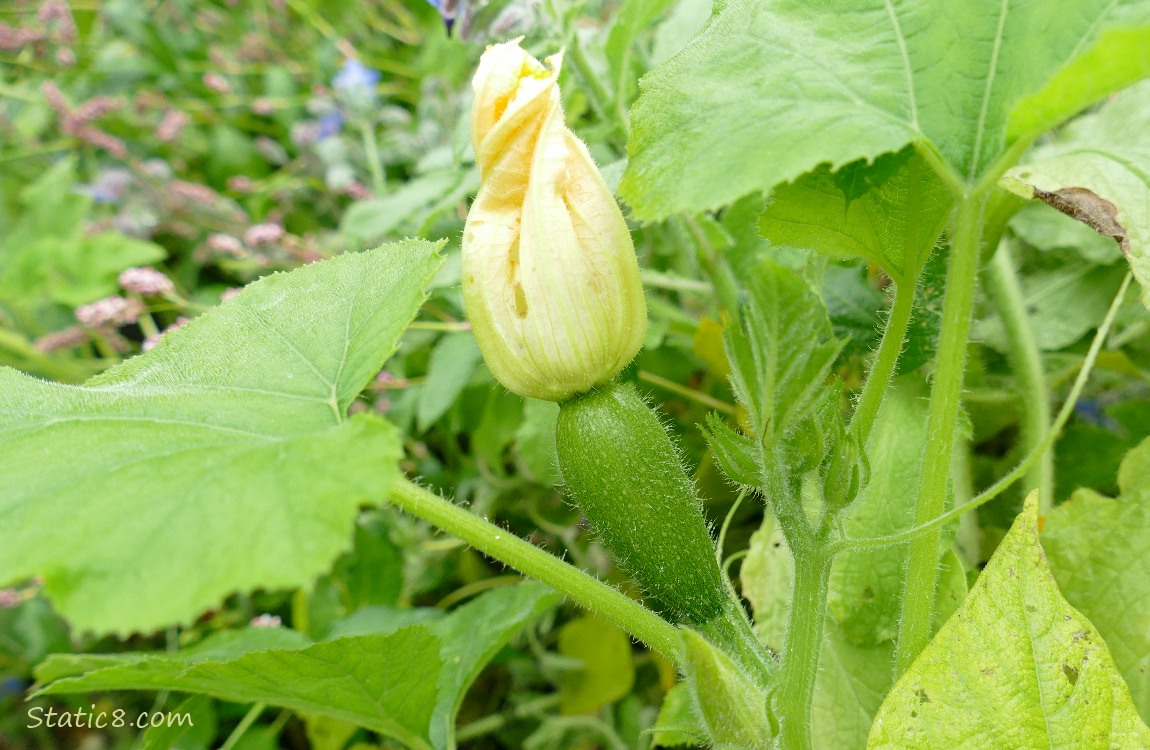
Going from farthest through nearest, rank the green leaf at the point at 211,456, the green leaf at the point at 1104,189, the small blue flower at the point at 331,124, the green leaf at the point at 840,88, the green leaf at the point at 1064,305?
the small blue flower at the point at 331,124 → the green leaf at the point at 1064,305 → the green leaf at the point at 1104,189 → the green leaf at the point at 840,88 → the green leaf at the point at 211,456

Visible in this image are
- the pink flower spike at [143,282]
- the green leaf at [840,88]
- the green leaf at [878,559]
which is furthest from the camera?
the pink flower spike at [143,282]

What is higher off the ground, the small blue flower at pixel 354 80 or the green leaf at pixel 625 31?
the green leaf at pixel 625 31

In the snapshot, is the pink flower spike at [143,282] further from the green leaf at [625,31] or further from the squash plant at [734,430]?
the green leaf at [625,31]

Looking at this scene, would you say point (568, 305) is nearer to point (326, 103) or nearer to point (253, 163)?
point (326, 103)

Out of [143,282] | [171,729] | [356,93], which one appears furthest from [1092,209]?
[356,93]

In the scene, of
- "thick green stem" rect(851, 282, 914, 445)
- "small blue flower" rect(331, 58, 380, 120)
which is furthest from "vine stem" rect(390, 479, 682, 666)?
"small blue flower" rect(331, 58, 380, 120)

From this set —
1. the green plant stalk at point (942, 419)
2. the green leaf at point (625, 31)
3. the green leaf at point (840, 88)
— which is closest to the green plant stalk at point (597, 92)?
the green leaf at point (625, 31)

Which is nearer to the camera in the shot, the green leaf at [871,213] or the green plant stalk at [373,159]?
the green leaf at [871,213]

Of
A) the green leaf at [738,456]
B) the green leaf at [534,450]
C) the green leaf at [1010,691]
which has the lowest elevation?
the green leaf at [534,450]
